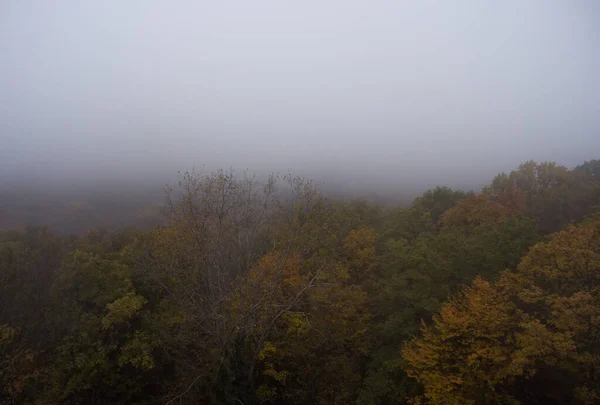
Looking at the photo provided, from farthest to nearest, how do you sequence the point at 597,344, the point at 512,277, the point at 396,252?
the point at 396,252
the point at 512,277
the point at 597,344

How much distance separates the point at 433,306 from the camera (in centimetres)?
1538

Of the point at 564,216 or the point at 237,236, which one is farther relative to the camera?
the point at 564,216

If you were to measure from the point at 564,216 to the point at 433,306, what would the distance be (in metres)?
18.0

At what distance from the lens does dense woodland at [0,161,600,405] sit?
Answer: 12.6 metres

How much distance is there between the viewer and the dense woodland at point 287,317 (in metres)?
12.6

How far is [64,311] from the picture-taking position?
1641cm

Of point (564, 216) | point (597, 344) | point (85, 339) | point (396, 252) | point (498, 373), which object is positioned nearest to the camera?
point (597, 344)

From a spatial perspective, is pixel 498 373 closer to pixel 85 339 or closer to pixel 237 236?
pixel 237 236

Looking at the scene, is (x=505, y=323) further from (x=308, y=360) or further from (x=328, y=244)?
(x=328, y=244)

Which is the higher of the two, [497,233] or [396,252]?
[497,233]

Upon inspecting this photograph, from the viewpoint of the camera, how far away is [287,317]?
59.5 ft

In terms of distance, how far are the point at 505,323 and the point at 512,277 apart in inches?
115

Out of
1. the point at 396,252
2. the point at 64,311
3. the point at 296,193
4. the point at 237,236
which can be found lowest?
the point at 64,311

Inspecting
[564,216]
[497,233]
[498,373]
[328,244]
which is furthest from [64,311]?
[564,216]
